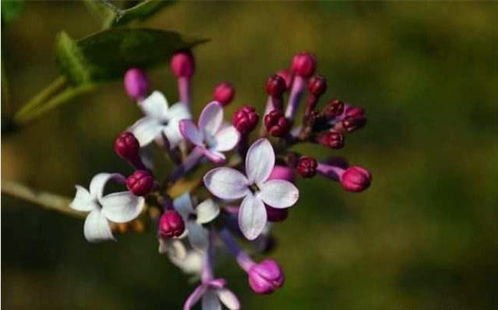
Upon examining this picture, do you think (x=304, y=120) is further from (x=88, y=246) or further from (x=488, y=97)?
(x=488, y=97)

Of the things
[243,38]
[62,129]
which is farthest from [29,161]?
[243,38]

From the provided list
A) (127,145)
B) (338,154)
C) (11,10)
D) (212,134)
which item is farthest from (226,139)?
(338,154)

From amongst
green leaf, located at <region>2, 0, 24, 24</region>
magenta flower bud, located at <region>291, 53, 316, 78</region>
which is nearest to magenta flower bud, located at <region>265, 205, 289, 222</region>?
magenta flower bud, located at <region>291, 53, 316, 78</region>

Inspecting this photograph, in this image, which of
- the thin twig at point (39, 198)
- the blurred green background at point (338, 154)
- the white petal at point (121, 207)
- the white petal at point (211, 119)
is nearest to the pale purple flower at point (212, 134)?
A: the white petal at point (211, 119)

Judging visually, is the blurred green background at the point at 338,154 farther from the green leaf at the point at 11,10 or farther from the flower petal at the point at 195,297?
the green leaf at the point at 11,10

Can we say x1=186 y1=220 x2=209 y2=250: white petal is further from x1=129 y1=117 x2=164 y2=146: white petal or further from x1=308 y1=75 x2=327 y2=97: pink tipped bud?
x1=308 y1=75 x2=327 y2=97: pink tipped bud

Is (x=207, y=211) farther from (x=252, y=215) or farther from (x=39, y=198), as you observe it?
(x=39, y=198)
